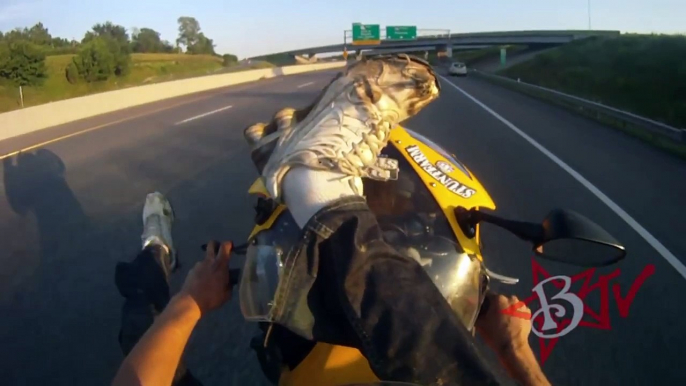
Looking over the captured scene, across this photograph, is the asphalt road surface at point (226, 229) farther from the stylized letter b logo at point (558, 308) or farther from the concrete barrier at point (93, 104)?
the concrete barrier at point (93, 104)

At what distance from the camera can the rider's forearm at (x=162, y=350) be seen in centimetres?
182

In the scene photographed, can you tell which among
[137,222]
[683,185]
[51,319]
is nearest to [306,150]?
[51,319]

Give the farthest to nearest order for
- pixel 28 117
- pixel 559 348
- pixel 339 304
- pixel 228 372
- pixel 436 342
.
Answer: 1. pixel 28 117
2. pixel 559 348
3. pixel 228 372
4. pixel 339 304
5. pixel 436 342

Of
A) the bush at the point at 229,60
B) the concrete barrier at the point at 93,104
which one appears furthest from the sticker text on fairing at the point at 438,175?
the bush at the point at 229,60

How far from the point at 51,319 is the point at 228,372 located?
191 centimetres

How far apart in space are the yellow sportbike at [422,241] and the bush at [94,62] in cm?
5736

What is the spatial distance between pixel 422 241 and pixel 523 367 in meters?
0.50

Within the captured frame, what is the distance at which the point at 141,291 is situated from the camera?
308cm

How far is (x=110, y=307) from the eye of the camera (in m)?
6.07

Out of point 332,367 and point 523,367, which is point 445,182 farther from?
point 332,367

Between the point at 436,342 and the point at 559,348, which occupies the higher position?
the point at 436,342

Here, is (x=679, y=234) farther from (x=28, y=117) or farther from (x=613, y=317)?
(x=28, y=117)

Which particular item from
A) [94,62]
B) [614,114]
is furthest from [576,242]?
[94,62]

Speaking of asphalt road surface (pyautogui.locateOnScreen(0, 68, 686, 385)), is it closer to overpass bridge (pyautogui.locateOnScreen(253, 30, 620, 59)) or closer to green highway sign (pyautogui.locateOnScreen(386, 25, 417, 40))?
green highway sign (pyautogui.locateOnScreen(386, 25, 417, 40))
